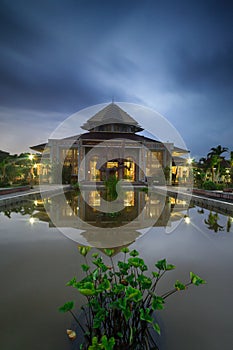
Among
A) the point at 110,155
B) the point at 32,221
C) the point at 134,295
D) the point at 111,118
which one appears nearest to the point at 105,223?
the point at 32,221

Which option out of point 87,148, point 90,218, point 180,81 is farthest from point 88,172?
point 180,81

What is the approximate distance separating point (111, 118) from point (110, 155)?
7658 millimetres

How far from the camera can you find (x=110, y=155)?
31.0m

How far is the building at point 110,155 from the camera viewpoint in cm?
3005

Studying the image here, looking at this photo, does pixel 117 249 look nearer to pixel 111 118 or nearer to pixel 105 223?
pixel 105 223

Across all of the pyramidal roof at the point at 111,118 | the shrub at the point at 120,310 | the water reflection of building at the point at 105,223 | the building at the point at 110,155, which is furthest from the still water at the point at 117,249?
the pyramidal roof at the point at 111,118

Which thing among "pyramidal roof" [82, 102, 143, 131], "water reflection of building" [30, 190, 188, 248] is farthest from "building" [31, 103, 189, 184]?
"water reflection of building" [30, 190, 188, 248]

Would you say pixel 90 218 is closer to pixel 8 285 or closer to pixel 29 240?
pixel 29 240

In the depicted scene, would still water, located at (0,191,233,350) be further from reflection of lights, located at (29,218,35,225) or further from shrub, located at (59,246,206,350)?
shrub, located at (59,246,206,350)

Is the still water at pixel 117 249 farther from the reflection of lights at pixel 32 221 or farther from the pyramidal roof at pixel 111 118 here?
the pyramidal roof at pixel 111 118

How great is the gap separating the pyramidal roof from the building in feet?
0.57

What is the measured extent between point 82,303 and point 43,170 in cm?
2996

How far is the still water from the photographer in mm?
2723

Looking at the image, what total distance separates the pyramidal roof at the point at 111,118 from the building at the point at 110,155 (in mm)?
173
